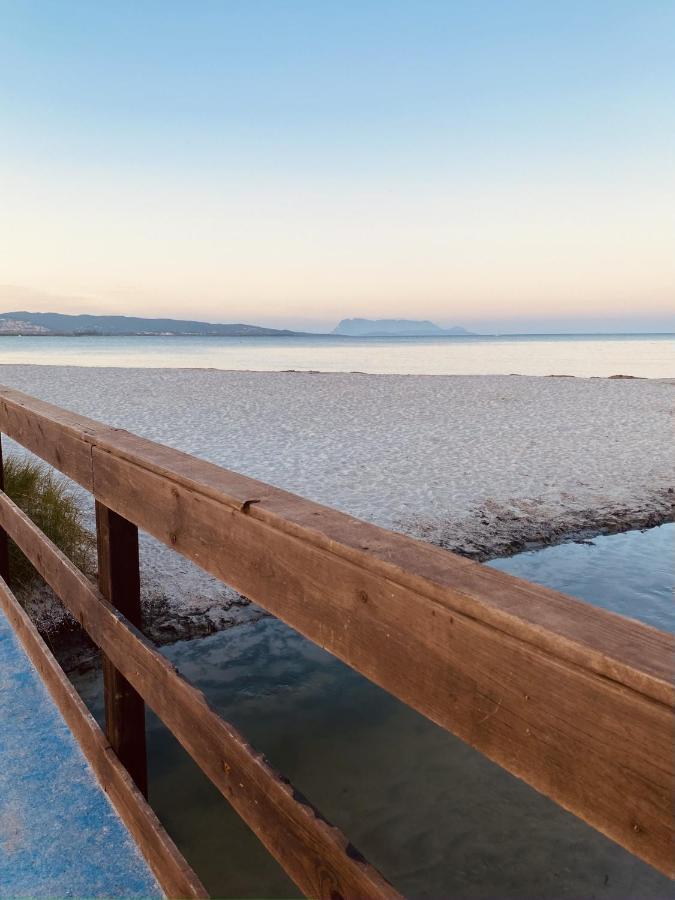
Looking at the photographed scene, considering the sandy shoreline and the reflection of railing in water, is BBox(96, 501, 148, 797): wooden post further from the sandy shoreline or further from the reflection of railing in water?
the sandy shoreline

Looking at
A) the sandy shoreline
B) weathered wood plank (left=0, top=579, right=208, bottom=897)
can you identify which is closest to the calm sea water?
the sandy shoreline

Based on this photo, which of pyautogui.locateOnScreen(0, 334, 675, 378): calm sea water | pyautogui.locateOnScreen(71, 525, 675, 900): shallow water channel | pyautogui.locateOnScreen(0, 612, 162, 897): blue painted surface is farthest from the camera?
pyautogui.locateOnScreen(0, 334, 675, 378): calm sea water

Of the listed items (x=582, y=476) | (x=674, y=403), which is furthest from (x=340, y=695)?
(x=674, y=403)

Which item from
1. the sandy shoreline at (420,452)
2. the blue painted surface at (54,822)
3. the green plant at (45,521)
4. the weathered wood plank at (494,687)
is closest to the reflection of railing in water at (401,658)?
the weathered wood plank at (494,687)

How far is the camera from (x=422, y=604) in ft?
2.91

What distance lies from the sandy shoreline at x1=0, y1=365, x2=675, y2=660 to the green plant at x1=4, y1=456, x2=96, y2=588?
2.32 ft

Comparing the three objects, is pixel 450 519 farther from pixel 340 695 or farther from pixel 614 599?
pixel 340 695

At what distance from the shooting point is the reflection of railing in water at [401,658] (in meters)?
0.68

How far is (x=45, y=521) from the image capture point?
201 inches

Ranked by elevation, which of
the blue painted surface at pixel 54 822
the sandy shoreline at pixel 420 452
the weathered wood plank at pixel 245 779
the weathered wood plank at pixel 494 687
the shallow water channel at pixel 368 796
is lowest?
the shallow water channel at pixel 368 796

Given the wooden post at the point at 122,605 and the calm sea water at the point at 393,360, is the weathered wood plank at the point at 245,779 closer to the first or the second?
the wooden post at the point at 122,605

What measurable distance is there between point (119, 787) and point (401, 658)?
1.41 meters

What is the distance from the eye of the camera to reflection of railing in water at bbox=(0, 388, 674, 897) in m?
0.68

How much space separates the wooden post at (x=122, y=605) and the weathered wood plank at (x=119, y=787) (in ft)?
0.19
